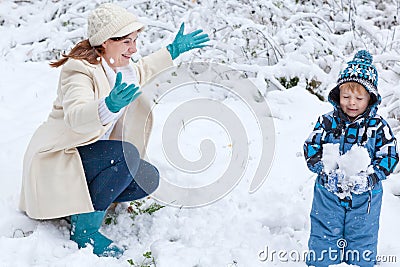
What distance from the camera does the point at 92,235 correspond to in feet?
9.05

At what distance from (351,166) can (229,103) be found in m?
2.22

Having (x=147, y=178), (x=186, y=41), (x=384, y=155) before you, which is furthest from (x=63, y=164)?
(x=384, y=155)

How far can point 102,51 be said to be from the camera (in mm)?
2812

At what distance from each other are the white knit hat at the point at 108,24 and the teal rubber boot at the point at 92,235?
85 cm

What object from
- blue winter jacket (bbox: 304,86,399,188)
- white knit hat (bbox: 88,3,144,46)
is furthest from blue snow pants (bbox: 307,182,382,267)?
white knit hat (bbox: 88,3,144,46)

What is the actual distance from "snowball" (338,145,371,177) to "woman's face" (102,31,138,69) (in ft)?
3.86

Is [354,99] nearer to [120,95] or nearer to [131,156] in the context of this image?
[120,95]

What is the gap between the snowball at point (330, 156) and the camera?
235 centimetres

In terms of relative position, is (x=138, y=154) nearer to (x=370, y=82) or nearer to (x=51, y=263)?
(x=51, y=263)

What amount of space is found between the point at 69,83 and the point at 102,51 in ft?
0.91

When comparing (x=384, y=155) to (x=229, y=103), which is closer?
(x=384, y=155)

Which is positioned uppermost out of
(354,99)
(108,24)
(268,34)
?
(268,34)

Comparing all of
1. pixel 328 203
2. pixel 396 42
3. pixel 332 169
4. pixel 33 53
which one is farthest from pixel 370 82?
pixel 33 53

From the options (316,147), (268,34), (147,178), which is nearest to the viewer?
(316,147)
